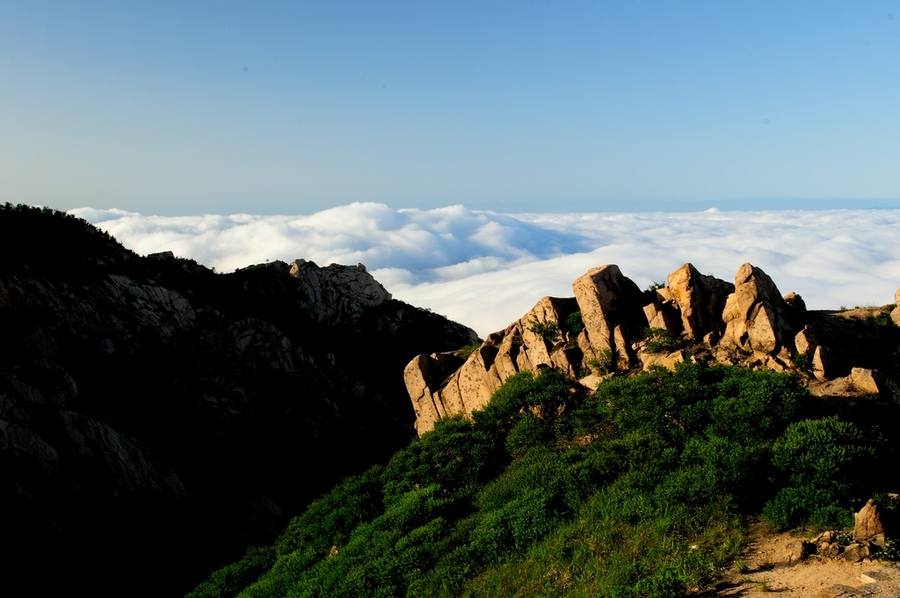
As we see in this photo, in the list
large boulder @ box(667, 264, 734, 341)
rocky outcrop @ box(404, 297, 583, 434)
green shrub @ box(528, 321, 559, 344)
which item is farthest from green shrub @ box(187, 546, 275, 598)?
large boulder @ box(667, 264, 734, 341)

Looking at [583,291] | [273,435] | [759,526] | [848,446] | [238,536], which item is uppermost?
[583,291]

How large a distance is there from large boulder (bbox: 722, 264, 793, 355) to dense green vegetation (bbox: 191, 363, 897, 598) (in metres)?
1.64

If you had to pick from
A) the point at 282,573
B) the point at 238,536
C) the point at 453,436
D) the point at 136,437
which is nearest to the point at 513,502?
the point at 453,436

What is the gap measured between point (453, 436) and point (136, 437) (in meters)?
17.9

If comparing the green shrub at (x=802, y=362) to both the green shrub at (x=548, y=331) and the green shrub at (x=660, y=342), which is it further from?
the green shrub at (x=548, y=331)

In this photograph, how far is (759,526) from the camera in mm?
11898

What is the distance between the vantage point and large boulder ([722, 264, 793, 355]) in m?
17.2

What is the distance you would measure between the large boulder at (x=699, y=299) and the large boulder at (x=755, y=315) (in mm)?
345

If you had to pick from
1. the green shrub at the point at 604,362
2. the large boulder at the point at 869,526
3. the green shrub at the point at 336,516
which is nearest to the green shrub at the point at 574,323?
the green shrub at the point at 604,362

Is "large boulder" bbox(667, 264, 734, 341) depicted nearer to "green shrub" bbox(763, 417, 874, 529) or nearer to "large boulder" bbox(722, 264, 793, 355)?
"large boulder" bbox(722, 264, 793, 355)

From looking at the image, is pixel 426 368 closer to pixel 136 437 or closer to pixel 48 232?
pixel 136 437

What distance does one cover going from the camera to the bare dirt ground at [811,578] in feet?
30.4

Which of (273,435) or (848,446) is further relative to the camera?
(273,435)

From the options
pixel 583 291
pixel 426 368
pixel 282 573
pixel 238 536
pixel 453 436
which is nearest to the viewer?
pixel 282 573
